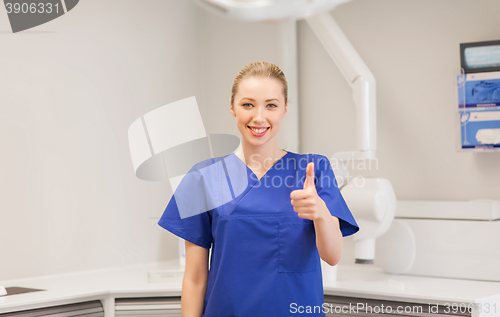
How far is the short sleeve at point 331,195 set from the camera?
1.22m

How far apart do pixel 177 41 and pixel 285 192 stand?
1412 mm

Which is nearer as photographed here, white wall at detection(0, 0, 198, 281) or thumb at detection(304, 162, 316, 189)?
thumb at detection(304, 162, 316, 189)

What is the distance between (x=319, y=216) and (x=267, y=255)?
9.0 inches

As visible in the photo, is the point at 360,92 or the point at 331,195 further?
the point at 360,92

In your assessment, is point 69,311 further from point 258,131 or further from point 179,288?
point 258,131

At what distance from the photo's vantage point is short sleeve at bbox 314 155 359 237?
122 cm

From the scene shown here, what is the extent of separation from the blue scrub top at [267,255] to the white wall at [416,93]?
0.86 meters

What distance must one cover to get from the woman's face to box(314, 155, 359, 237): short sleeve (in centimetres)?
15

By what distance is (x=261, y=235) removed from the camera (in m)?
1.24

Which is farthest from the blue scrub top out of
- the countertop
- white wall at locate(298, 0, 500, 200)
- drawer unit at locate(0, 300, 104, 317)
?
white wall at locate(298, 0, 500, 200)

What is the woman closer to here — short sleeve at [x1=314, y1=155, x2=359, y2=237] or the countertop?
short sleeve at [x1=314, y1=155, x2=359, y2=237]

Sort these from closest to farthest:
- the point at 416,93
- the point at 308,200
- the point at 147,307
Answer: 1. the point at 308,200
2. the point at 147,307
3. the point at 416,93

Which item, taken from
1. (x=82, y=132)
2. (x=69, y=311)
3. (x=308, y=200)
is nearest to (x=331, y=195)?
(x=308, y=200)
